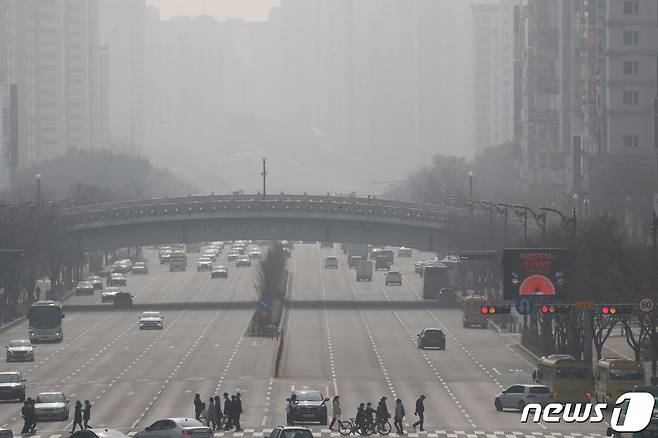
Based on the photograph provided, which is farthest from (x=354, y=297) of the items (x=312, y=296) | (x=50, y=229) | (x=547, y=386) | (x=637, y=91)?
(x=547, y=386)

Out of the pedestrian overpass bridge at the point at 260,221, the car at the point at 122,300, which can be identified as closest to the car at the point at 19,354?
the car at the point at 122,300

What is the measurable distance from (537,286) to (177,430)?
28.7m

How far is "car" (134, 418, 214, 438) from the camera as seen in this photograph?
6175cm

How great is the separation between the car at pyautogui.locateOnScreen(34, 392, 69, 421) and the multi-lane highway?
40.7 inches

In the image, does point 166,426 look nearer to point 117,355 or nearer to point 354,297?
point 117,355

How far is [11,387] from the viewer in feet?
277

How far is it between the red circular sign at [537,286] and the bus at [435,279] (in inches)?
2727

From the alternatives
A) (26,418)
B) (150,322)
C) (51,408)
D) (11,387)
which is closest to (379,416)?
(26,418)

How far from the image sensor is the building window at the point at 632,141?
187 metres

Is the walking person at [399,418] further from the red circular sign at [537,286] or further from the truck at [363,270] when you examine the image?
the truck at [363,270]

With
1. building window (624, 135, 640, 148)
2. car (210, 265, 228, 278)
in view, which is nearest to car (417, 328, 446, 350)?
car (210, 265, 228, 278)

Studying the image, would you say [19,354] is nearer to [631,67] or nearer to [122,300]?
[122,300]

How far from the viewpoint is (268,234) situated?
166125 millimetres

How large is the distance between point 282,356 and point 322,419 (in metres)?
32.2
